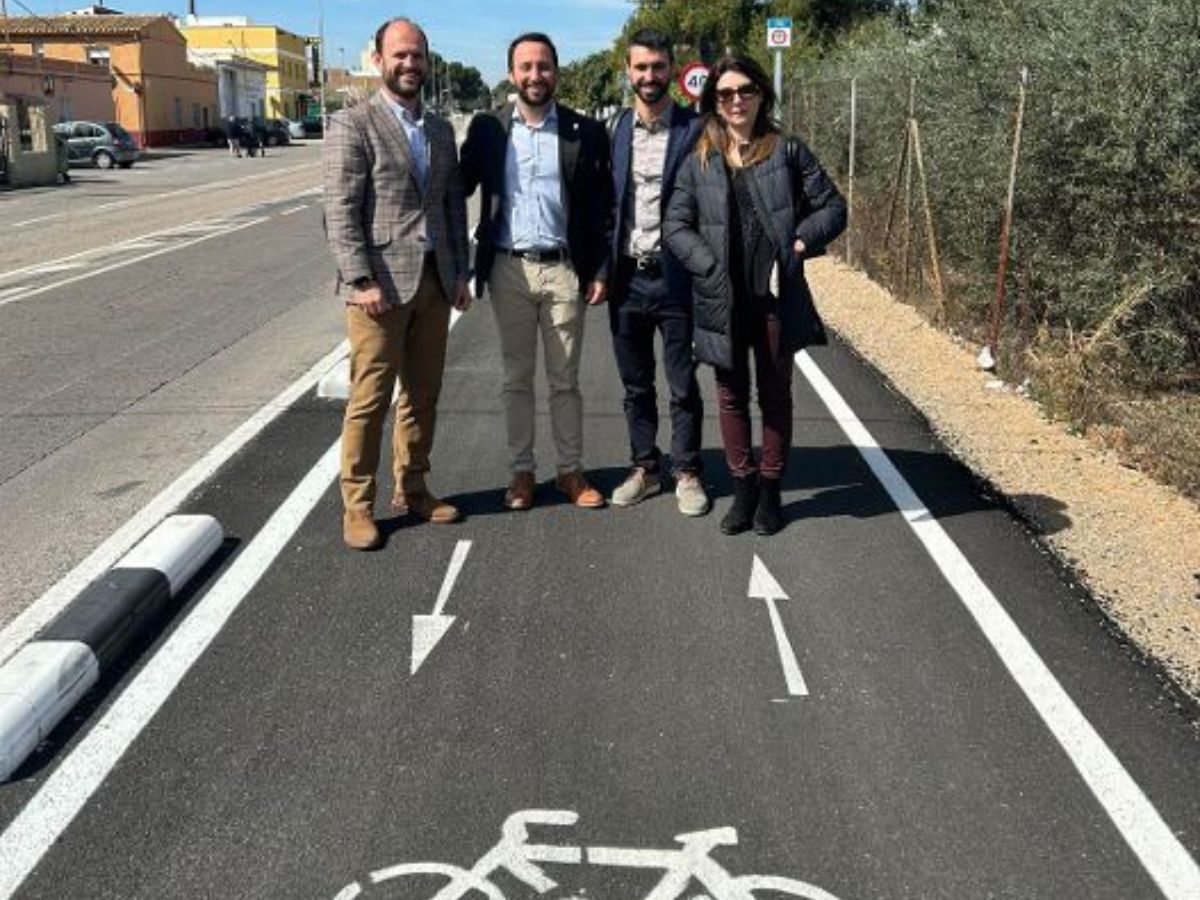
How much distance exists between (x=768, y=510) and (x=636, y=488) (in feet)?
2.30

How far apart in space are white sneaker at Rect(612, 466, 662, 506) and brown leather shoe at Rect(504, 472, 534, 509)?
40 cm

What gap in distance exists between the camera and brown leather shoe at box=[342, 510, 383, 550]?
16.7 ft

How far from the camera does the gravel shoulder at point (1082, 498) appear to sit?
4.41 meters

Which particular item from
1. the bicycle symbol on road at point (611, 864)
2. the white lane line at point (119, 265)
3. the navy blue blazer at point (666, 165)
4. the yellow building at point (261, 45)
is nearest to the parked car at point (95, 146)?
the white lane line at point (119, 265)

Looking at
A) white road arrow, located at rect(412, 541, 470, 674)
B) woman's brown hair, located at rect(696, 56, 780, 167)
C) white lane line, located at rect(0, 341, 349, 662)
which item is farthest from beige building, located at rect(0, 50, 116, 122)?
white road arrow, located at rect(412, 541, 470, 674)

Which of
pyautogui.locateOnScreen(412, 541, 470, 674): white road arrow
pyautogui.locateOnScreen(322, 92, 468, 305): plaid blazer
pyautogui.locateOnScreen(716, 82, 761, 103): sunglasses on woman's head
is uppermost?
pyautogui.locateOnScreen(716, 82, 761, 103): sunglasses on woman's head

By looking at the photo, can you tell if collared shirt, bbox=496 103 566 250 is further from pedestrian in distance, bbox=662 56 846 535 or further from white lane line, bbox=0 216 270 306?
white lane line, bbox=0 216 270 306

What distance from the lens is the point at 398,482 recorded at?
5457mm

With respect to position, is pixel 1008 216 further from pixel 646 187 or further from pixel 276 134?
pixel 276 134

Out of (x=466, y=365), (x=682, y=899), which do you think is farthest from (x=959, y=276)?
(x=682, y=899)

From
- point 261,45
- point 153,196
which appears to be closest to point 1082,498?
point 153,196

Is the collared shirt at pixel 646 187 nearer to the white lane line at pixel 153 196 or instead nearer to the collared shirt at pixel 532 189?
the collared shirt at pixel 532 189

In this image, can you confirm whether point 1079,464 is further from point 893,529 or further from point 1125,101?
point 1125,101

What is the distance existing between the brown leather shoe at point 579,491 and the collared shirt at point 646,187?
110 centimetres
